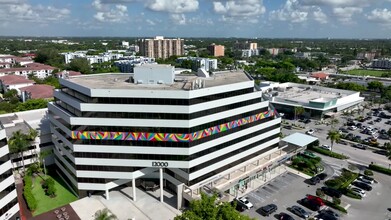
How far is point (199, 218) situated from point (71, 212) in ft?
93.6

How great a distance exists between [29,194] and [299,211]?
165 ft

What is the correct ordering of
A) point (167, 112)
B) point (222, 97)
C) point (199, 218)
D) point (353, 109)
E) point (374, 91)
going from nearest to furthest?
point (199, 218) → point (167, 112) → point (222, 97) → point (353, 109) → point (374, 91)

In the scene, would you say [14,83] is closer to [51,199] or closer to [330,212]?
[51,199]

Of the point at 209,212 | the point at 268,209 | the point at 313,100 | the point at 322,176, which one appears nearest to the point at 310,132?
the point at 313,100

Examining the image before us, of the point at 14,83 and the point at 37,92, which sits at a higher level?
the point at 14,83

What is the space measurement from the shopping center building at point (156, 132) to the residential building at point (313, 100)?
60319 millimetres

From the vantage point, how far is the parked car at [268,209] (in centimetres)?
5294

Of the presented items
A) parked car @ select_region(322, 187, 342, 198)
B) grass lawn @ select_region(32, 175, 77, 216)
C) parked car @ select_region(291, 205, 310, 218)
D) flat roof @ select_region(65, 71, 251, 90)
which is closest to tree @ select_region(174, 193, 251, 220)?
parked car @ select_region(291, 205, 310, 218)

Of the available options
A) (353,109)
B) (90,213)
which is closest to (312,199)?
(90,213)

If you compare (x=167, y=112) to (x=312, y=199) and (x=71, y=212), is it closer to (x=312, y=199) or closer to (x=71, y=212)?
(x=71, y=212)

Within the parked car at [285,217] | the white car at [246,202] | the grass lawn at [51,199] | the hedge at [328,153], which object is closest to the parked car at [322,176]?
the hedge at [328,153]

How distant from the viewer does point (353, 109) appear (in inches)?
5074

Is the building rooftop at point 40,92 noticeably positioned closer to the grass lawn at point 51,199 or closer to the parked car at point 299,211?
the grass lawn at point 51,199

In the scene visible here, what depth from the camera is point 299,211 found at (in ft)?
173
